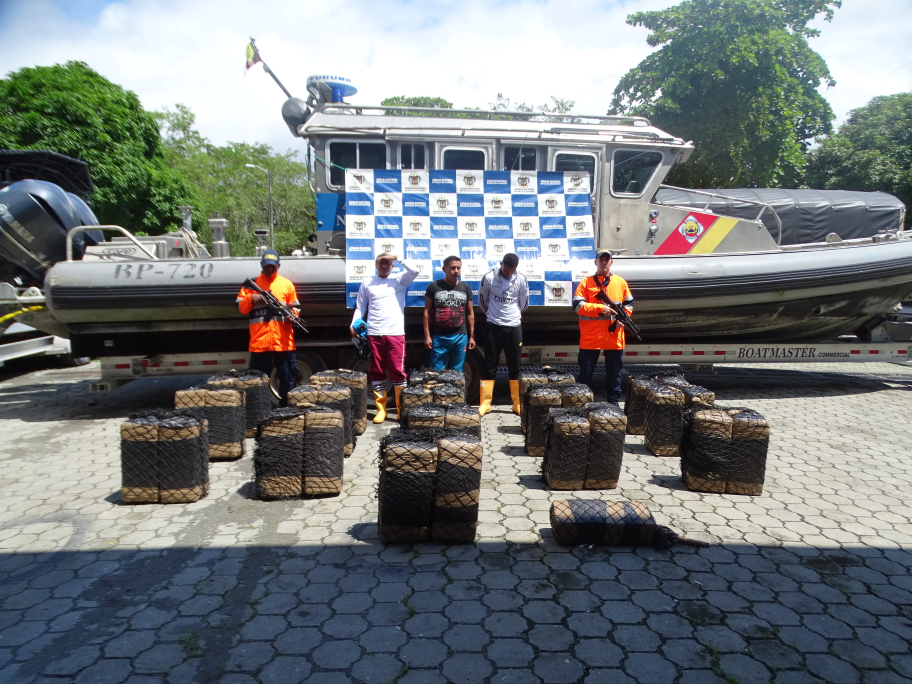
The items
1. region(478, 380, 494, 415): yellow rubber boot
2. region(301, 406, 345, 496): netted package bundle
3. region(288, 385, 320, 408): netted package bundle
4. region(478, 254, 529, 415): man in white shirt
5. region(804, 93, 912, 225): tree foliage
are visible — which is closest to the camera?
region(301, 406, 345, 496): netted package bundle

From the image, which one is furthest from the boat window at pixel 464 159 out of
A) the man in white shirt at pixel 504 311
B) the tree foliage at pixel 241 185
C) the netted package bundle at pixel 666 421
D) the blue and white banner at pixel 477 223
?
the tree foliage at pixel 241 185

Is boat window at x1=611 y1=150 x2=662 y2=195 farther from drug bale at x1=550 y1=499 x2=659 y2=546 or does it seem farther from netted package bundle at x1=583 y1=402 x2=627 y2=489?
drug bale at x1=550 y1=499 x2=659 y2=546

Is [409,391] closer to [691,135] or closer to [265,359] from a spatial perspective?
[265,359]

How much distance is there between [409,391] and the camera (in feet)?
16.5

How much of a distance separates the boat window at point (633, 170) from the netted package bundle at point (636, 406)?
274 centimetres

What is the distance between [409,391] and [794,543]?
2902mm

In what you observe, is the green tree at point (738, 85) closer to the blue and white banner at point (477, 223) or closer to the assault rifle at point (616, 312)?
the blue and white banner at point (477, 223)

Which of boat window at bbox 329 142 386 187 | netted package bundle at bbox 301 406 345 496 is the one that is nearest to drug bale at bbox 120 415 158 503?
netted package bundle at bbox 301 406 345 496

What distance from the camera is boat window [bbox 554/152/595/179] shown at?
24.1 feet

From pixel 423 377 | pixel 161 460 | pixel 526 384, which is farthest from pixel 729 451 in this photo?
pixel 161 460

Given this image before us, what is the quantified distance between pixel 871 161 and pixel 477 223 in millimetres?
19448

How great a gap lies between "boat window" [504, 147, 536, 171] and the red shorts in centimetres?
270

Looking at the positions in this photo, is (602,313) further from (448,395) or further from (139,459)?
(139,459)

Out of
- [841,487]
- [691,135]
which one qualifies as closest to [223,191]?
[691,135]
